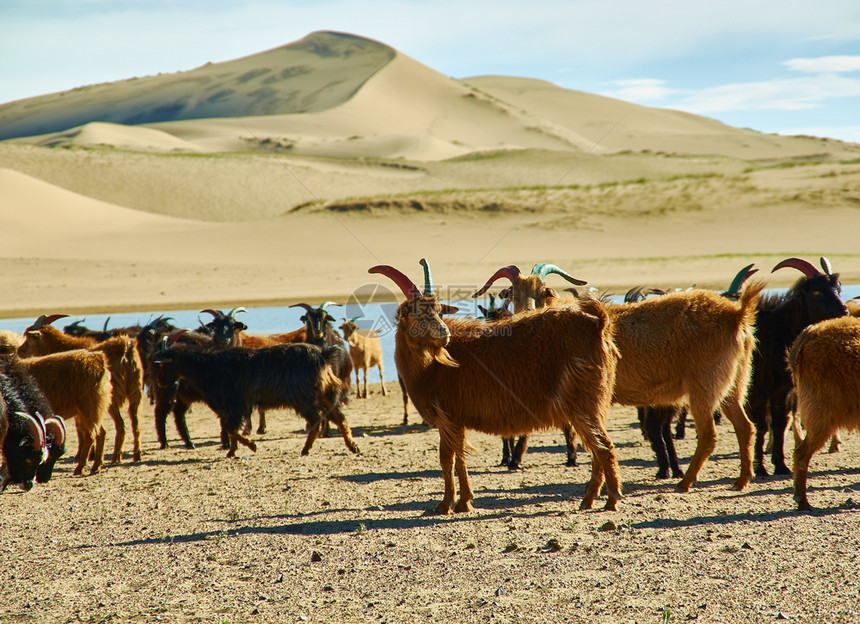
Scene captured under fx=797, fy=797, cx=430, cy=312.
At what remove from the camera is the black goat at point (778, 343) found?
26.6 ft

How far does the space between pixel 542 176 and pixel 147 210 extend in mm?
33220

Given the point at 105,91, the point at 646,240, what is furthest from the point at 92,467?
the point at 105,91

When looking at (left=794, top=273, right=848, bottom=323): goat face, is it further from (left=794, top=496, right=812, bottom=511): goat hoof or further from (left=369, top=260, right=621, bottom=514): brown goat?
(left=369, top=260, right=621, bottom=514): brown goat

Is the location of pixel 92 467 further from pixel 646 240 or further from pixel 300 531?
pixel 646 240

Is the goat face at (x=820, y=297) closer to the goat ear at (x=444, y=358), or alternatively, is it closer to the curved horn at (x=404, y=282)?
the goat ear at (x=444, y=358)

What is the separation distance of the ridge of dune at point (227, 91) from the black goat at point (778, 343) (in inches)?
4946

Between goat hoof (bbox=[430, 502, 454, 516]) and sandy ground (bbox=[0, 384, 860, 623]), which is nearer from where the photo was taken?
sandy ground (bbox=[0, 384, 860, 623])

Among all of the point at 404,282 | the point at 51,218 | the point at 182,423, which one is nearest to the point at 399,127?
the point at 51,218

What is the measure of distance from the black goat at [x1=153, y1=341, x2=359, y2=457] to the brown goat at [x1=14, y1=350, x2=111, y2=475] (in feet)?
5.11

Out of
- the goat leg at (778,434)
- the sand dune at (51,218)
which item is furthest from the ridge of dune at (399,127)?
the goat leg at (778,434)

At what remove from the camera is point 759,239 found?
4128 cm

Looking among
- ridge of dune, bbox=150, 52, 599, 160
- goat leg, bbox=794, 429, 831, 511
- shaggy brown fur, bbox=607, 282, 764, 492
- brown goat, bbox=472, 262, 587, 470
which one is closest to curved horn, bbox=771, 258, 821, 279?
shaggy brown fur, bbox=607, 282, 764, 492

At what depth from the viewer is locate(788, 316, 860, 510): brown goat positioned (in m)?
6.30

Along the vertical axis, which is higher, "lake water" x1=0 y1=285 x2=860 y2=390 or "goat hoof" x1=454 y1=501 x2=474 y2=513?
"goat hoof" x1=454 y1=501 x2=474 y2=513
